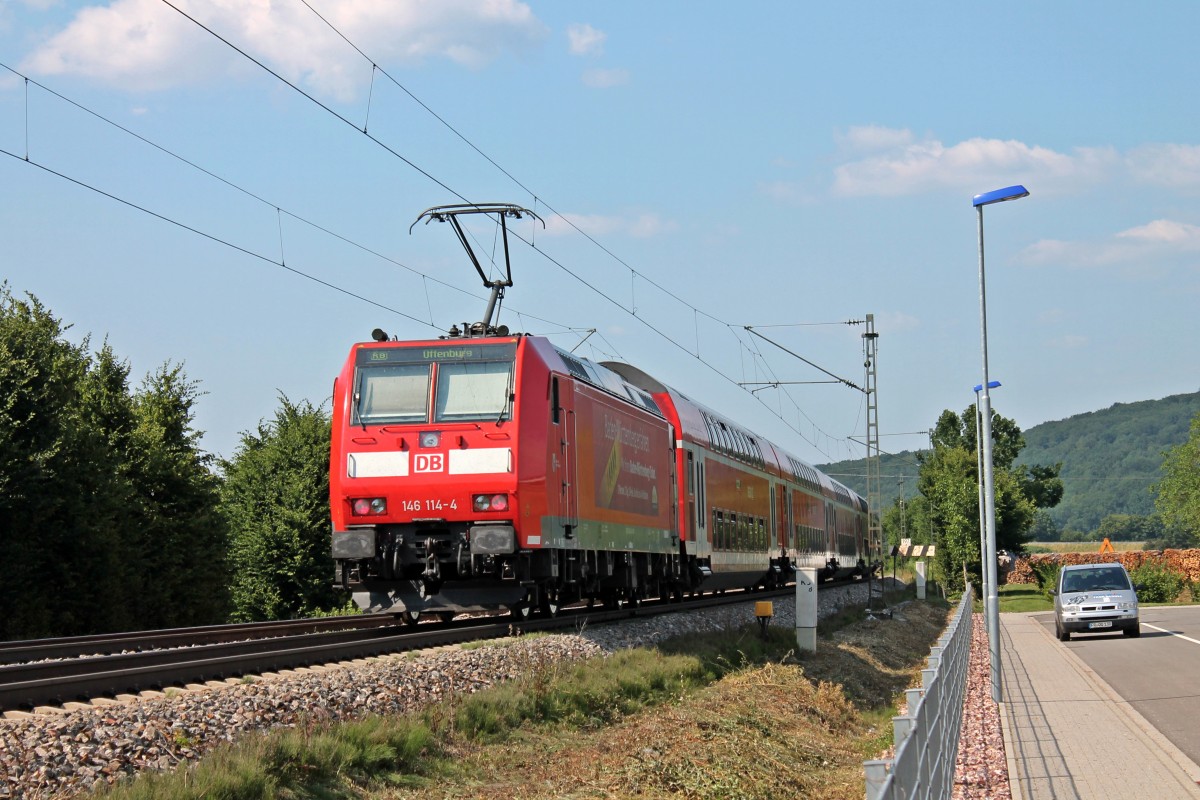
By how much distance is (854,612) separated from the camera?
35062 mm

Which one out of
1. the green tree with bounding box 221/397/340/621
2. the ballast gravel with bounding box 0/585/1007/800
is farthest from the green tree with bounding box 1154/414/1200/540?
the ballast gravel with bounding box 0/585/1007/800

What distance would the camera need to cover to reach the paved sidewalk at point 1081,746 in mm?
10852

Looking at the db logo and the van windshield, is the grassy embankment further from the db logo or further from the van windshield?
the van windshield

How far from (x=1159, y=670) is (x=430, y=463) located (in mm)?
13623

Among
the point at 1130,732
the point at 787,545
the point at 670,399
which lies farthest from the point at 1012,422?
the point at 1130,732

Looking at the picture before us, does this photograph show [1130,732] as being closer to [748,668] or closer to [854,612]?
[748,668]

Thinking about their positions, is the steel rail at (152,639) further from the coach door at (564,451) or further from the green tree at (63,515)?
the green tree at (63,515)

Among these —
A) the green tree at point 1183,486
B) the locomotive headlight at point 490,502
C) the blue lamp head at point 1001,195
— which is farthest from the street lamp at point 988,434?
the green tree at point 1183,486

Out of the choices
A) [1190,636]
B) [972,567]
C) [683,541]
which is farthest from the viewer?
[972,567]

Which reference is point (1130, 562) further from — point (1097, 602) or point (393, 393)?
point (393, 393)

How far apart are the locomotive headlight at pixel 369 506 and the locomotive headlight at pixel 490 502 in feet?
3.71

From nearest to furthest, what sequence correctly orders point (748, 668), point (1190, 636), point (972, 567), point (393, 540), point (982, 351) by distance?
point (393, 540)
point (748, 668)
point (982, 351)
point (1190, 636)
point (972, 567)

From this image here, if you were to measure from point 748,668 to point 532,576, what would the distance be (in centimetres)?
397

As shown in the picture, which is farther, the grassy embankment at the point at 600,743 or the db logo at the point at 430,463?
the db logo at the point at 430,463
